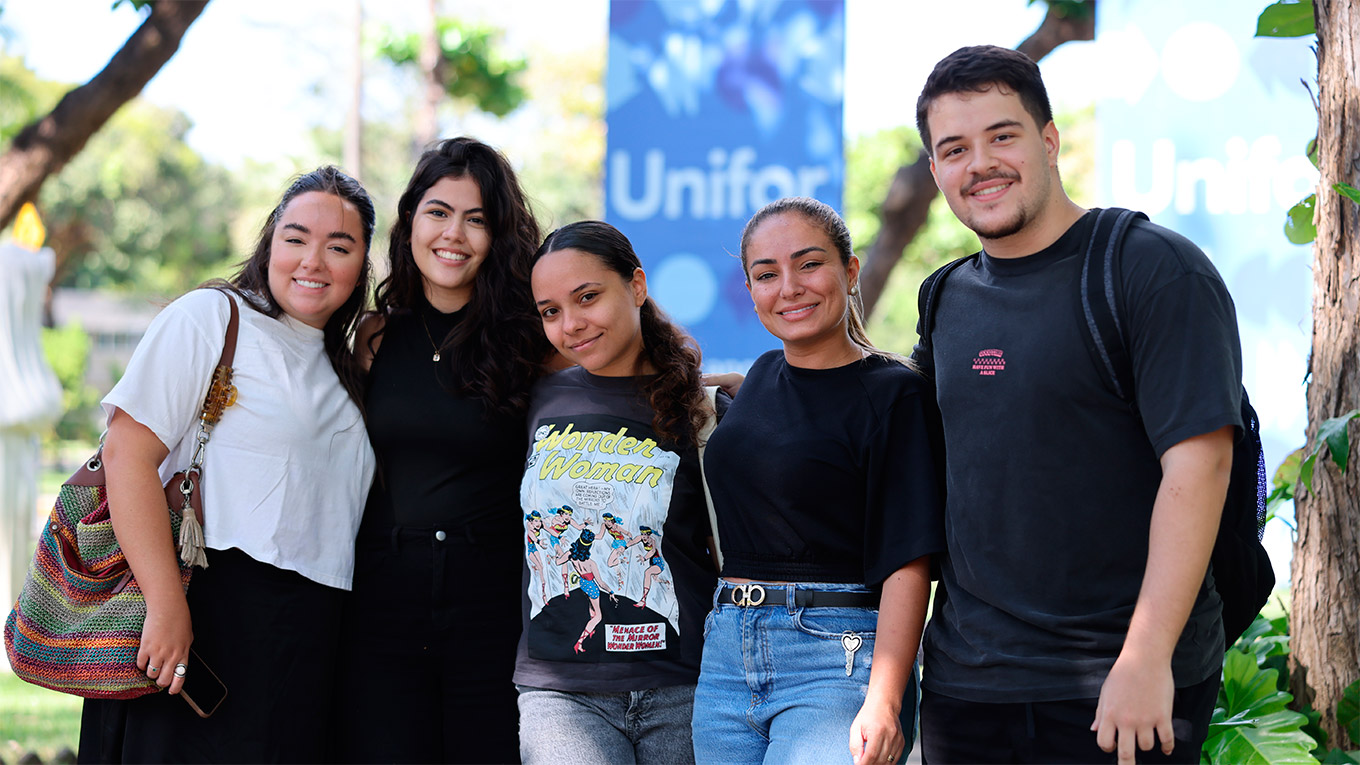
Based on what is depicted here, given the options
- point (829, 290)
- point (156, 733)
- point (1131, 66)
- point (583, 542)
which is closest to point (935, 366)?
point (829, 290)

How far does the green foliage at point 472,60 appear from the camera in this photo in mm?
13625

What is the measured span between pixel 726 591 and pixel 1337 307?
1.73 metres

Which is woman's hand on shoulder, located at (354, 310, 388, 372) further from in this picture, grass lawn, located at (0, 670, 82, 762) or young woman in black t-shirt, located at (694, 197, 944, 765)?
grass lawn, located at (0, 670, 82, 762)

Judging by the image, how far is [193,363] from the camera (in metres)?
2.58

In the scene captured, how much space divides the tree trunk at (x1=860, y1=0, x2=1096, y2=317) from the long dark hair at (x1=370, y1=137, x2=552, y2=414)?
12.0 ft

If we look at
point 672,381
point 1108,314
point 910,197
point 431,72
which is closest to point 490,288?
point 672,381

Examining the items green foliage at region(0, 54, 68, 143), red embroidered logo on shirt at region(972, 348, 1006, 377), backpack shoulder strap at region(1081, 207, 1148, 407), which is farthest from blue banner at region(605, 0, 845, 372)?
green foliage at region(0, 54, 68, 143)

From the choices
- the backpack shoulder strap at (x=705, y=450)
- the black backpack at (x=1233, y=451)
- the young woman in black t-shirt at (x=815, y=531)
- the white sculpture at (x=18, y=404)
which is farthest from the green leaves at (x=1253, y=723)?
the white sculpture at (x=18, y=404)

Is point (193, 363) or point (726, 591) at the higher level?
point (193, 363)

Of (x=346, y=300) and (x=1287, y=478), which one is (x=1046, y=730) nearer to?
(x=1287, y=478)

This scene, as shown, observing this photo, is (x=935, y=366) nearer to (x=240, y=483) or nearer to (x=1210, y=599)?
(x=1210, y=599)

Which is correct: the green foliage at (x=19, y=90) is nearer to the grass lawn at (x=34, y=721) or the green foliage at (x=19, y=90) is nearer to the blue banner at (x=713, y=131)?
the grass lawn at (x=34, y=721)

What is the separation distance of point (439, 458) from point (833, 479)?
3.62 ft

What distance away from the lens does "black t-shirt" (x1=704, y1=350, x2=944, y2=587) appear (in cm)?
220
